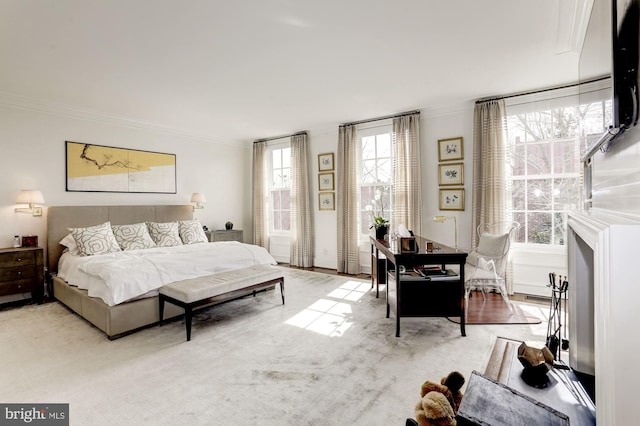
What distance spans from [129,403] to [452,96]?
4.82 m

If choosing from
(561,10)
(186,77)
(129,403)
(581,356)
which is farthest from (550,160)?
(129,403)

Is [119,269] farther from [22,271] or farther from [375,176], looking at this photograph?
[375,176]

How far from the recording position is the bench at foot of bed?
3068 mm

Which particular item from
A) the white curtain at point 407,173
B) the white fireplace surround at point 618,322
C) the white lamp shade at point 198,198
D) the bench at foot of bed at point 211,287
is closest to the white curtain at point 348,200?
the white curtain at point 407,173

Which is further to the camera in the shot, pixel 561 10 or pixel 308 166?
pixel 308 166

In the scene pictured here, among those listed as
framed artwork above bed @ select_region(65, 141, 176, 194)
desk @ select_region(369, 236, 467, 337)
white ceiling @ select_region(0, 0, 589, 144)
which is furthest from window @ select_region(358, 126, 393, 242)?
framed artwork above bed @ select_region(65, 141, 176, 194)

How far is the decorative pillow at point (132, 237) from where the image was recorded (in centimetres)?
465

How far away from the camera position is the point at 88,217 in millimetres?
4828

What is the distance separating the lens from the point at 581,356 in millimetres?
1483

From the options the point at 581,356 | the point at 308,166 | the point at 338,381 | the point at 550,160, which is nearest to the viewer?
the point at 581,356

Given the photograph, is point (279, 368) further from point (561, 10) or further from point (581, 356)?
point (561, 10)

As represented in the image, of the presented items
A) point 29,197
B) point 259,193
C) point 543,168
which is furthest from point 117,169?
point 543,168

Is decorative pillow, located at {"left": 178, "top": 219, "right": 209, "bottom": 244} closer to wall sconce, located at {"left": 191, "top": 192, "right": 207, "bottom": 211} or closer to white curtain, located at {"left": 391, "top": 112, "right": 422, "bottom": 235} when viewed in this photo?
wall sconce, located at {"left": 191, "top": 192, "right": 207, "bottom": 211}

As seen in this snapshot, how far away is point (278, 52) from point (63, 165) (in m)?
3.83
